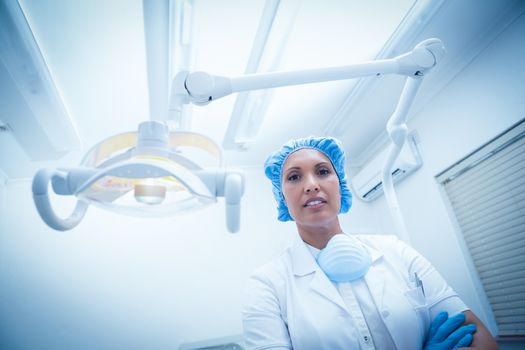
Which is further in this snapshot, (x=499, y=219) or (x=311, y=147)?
(x=499, y=219)

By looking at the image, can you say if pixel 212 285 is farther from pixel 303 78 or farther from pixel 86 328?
pixel 303 78

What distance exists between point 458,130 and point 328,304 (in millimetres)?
1416

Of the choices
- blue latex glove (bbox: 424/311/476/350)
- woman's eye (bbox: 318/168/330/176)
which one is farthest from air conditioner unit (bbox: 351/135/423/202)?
blue latex glove (bbox: 424/311/476/350)

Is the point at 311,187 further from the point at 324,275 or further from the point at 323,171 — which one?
the point at 324,275

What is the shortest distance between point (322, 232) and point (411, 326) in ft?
1.40

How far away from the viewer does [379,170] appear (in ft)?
7.07

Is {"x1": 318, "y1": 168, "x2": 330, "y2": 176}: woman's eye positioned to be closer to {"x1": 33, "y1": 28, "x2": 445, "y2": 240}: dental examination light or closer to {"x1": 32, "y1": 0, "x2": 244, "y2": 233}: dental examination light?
{"x1": 33, "y1": 28, "x2": 445, "y2": 240}: dental examination light

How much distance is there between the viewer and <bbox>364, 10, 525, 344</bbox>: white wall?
4.80ft

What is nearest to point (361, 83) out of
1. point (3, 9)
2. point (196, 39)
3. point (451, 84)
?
point (451, 84)

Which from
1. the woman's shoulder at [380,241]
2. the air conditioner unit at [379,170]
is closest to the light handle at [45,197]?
the woman's shoulder at [380,241]

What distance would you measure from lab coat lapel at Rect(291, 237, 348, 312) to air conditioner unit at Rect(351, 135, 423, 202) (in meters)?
1.13

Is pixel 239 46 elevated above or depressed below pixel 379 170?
above

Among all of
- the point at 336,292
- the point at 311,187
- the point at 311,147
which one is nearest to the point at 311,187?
the point at 311,187

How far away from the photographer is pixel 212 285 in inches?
84.2
